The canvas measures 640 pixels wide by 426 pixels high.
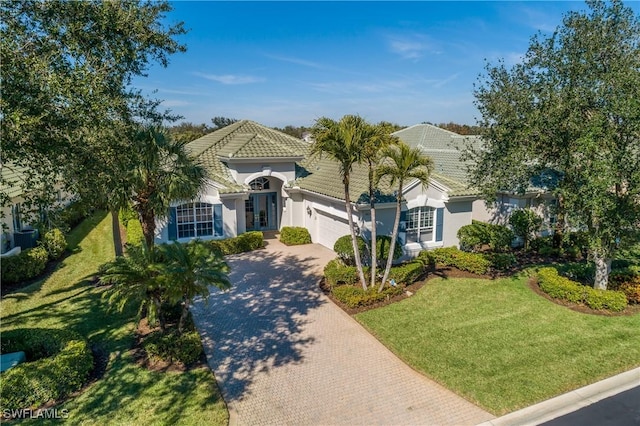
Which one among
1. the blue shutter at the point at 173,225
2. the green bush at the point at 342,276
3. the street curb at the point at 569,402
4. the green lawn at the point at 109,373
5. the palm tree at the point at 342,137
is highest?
the palm tree at the point at 342,137

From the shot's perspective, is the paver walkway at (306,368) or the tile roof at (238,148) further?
the tile roof at (238,148)

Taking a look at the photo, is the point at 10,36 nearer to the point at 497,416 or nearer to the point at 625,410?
the point at 497,416

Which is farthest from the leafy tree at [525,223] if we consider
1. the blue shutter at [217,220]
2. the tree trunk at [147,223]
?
the tree trunk at [147,223]

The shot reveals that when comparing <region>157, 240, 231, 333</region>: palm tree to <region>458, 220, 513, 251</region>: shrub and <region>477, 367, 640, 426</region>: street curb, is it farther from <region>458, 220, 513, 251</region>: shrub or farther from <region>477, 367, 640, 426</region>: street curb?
<region>458, 220, 513, 251</region>: shrub

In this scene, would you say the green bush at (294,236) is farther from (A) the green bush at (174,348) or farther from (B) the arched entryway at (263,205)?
(A) the green bush at (174,348)

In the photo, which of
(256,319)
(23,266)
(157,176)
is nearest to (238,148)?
(157,176)

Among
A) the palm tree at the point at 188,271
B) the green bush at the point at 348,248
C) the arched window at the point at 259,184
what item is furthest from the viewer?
the arched window at the point at 259,184
